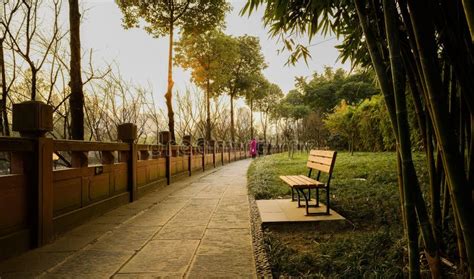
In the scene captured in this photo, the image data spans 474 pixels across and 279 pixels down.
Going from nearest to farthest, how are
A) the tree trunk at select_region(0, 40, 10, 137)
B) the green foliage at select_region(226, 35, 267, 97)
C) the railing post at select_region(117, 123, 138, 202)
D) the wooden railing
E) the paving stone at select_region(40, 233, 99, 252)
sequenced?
the wooden railing
the paving stone at select_region(40, 233, 99, 252)
the railing post at select_region(117, 123, 138, 202)
the tree trunk at select_region(0, 40, 10, 137)
the green foliage at select_region(226, 35, 267, 97)

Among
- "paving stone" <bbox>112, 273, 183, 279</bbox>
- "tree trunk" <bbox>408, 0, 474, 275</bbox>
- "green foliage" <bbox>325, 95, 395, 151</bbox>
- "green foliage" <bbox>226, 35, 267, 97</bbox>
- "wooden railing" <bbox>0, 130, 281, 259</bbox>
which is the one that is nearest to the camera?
"tree trunk" <bbox>408, 0, 474, 275</bbox>

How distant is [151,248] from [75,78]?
5048 millimetres

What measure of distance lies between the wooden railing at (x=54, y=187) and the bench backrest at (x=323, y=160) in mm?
3010

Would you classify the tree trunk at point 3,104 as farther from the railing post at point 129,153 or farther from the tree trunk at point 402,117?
the tree trunk at point 402,117

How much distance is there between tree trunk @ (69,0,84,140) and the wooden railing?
4.83 feet

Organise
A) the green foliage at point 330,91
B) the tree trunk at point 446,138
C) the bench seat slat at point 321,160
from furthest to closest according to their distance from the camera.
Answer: the green foliage at point 330,91 < the bench seat slat at point 321,160 < the tree trunk at point 446,138

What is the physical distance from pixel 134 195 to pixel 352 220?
3785 mm

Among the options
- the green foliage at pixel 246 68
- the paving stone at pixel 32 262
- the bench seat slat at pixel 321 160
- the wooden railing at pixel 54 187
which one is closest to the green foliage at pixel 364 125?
the green foliage at pixel 246 68

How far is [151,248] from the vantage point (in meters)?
3.20

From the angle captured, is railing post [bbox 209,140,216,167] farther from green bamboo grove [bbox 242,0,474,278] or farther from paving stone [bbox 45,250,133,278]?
green bamboo grove [bbox 242,0,474,278]

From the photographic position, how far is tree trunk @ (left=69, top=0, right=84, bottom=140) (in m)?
7.00

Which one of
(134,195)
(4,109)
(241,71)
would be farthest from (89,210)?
(241,71)

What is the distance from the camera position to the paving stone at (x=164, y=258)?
2617 millimetres

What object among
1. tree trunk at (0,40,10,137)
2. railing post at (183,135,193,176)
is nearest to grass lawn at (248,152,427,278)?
tree trunk at (0,40,10,137)
